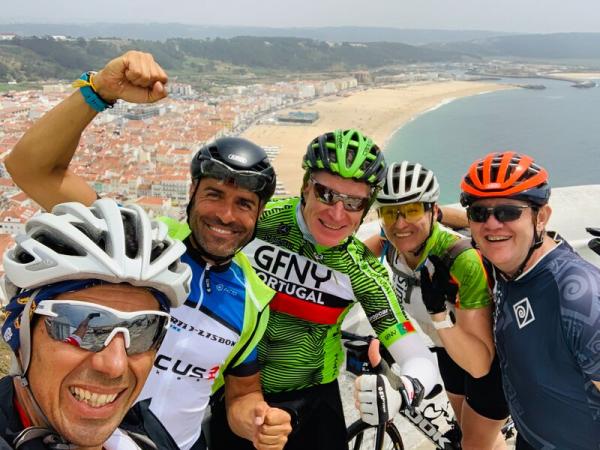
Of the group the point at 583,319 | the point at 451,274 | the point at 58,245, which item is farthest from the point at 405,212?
the point at 58,245

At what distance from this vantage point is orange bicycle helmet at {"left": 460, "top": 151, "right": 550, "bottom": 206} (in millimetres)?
2463

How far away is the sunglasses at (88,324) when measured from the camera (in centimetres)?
142

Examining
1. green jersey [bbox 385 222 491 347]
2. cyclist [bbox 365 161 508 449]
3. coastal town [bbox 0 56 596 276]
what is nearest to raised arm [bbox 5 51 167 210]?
cyclist [bbox 365 161 508 449]

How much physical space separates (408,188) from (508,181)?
804mm

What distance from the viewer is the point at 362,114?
101 meters

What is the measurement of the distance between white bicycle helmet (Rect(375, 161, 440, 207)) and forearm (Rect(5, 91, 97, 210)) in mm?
1810

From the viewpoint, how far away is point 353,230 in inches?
105

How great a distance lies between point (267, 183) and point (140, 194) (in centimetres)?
6145

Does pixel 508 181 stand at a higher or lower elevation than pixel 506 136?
higher

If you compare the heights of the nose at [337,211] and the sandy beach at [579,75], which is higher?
the nose at [337,211]

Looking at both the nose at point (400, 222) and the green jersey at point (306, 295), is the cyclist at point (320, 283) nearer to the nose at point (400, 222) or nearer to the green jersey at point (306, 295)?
the green jersey at point (306, 295)

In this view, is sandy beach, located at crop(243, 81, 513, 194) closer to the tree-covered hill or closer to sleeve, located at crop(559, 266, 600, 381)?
sleeve, located at crop(559, 266, 600, 381)

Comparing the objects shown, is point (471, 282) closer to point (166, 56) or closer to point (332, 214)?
point (332, 214)

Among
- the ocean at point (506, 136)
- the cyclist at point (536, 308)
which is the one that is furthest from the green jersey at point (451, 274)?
the ocean at point (506, 136)
